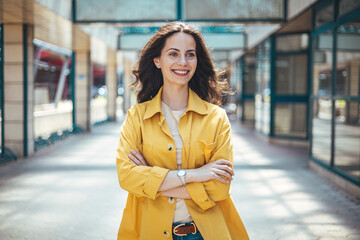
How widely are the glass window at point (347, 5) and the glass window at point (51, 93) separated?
27.4 feet

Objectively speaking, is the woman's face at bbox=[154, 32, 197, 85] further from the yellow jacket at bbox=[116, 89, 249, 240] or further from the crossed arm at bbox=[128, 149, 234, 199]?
the crossed arm at bbox=[128, 149, 234, 199]

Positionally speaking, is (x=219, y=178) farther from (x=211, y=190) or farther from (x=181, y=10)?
(x=181, y=10)

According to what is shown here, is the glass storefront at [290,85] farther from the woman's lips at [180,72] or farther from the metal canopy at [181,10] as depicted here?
the woman's lips at [180,72]

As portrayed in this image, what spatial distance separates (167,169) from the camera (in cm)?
169

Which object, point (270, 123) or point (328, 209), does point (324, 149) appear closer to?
point (328, 209)

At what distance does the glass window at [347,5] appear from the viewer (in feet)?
17.6

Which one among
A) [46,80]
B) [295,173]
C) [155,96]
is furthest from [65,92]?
A: [155,96]

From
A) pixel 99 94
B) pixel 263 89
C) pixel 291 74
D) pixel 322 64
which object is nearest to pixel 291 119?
pixel 291 74

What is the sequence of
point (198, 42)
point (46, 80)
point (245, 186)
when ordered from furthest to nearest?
point (46, 80) → point (245, 186) → point (198, 42)

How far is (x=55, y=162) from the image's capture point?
26.3 ft

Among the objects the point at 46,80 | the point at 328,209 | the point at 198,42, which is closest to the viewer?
the point at 198,42

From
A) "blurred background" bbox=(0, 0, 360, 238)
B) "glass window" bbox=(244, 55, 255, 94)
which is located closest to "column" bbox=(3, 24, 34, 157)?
"blurred background" bbox=(0, 0, 360, 238)

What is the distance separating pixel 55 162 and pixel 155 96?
665cm

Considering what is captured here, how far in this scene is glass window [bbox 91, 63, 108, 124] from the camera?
17.2 metres
